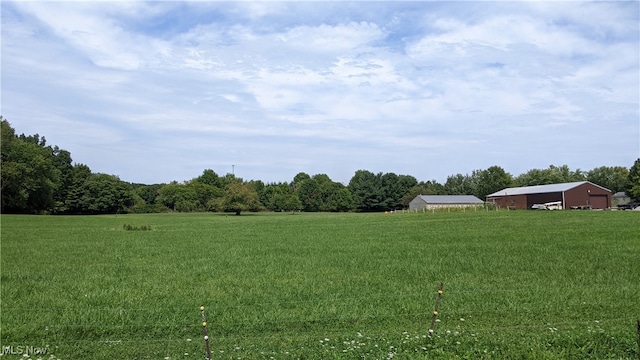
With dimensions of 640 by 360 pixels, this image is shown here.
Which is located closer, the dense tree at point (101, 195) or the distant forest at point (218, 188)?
the distant forest at point (218, 188)

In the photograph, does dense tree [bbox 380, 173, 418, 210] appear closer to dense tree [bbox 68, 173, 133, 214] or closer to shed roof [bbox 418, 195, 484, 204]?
shed roof [bbox 418, 195, 484, 204]

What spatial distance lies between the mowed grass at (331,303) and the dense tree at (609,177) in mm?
162623

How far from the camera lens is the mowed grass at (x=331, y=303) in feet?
30.5

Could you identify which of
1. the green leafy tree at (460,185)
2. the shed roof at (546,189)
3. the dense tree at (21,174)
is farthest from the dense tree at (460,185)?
the dense tree at (21,174)

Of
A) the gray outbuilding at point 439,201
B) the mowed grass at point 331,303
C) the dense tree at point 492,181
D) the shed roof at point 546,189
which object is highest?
the dense tree at point 492,181

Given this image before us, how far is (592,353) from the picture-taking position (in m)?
8.70

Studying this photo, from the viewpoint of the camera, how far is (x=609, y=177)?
170m

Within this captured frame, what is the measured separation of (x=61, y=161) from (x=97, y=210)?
1825 centimetres

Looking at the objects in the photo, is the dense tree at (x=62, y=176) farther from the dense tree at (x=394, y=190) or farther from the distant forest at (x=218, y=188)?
the dense tree at (x=394, y=190)

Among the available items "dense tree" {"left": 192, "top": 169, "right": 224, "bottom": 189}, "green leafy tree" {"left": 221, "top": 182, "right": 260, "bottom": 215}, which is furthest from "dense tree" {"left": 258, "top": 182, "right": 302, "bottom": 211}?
"green leafy tree" {"left": 221, "top": 182, "right": 260, "bottom": 215}

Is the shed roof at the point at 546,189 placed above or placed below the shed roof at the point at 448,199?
above

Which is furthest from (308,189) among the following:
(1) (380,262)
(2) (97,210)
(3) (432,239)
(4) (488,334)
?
(4) (488,334)

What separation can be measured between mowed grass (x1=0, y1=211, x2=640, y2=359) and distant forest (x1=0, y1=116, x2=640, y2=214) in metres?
73.2

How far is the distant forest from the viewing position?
90438mm
